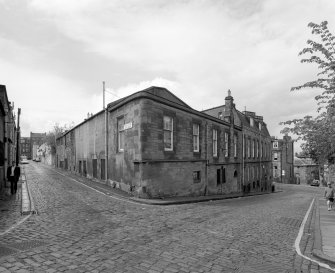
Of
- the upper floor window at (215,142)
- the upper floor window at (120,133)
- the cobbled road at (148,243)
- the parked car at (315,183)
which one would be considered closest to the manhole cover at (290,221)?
the cobbled road at (148,243)

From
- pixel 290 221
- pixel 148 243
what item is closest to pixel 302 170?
pixel 290 221

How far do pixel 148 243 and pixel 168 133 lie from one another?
13.1 metres

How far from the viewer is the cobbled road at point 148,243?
606cm

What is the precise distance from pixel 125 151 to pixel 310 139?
487 inches

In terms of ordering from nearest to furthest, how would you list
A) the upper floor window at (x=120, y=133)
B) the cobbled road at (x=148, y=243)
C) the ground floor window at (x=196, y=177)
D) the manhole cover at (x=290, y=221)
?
the cobbled road at (x=148, y=243), the manhole cover at (x=290, y=221), the upper floor window at (x=120, y=133), the ground floor window at (x=196, y=177)

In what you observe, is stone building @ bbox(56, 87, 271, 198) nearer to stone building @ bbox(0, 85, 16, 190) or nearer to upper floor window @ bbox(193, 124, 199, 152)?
upper floor window @ bbox(193, 124, 199, 152)

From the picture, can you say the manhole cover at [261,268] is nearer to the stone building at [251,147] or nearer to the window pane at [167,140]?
the window pane at [167,140]

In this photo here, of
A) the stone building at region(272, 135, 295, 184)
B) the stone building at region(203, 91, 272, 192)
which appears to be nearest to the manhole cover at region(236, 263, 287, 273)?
the stone building at region(203, 91, 272, 192)

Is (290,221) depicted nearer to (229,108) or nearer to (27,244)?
(27,244)

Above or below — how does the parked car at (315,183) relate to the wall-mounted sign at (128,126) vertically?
below

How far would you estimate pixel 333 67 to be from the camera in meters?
8.71

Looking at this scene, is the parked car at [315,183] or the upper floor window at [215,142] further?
the parked car at [315,183]

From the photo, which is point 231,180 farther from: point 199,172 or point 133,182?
point 133,182

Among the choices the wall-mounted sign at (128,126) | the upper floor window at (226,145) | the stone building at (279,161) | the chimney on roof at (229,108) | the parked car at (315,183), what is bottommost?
the parked car at (315,183)
